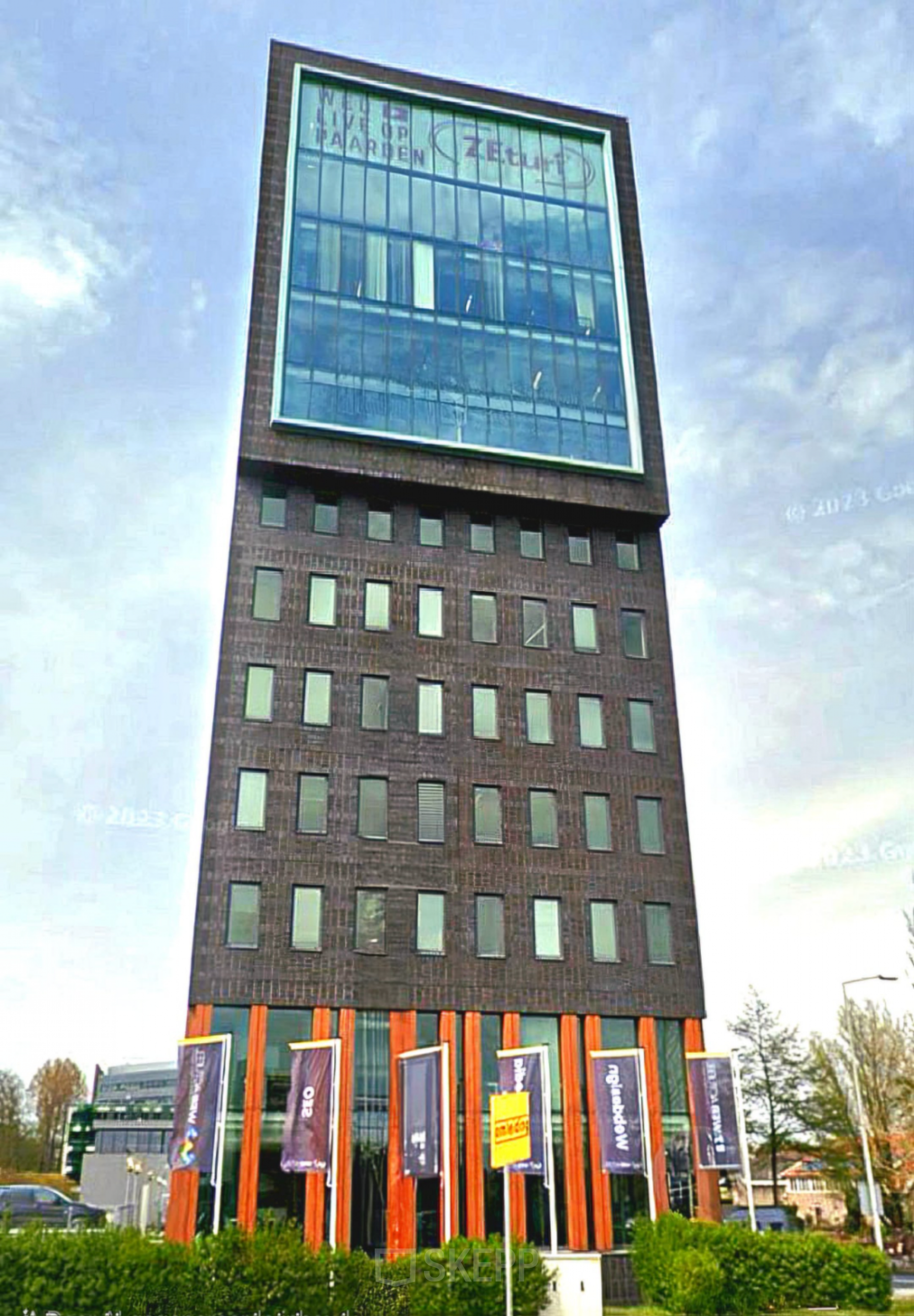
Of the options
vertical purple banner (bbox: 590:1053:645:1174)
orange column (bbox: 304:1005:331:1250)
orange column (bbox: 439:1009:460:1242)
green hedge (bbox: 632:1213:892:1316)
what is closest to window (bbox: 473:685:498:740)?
orange column (bbox: 439:1009:460:1242)

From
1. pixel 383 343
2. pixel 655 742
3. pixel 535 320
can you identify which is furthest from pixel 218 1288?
pixel 535 320

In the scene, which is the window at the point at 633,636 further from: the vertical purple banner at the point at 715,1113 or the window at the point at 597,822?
the vertical purple banner at the point at 715,1113

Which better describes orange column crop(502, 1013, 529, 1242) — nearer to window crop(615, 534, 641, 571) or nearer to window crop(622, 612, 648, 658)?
window crop(622, 612, 648, 658)

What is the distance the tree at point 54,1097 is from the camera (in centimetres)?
10650

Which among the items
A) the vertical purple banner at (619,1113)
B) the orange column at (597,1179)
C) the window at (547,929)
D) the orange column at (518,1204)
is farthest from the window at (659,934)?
the orange column at (518,1204)

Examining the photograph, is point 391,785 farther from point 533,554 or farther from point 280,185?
point 280,185

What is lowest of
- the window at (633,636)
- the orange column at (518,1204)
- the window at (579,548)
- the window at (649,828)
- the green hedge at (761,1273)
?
the green hedge at (761,1273)

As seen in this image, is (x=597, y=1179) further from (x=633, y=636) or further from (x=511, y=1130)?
(x=633, y=636)

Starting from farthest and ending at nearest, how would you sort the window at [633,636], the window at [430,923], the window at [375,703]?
the window at [633,636], the window at [375,703], the window at [430,923]

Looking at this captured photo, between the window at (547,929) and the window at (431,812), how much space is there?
4405 millimetres

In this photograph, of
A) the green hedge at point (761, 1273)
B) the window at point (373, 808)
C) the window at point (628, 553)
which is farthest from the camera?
the window at point (628, 553)

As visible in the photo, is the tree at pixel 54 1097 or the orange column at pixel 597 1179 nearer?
the orange column at pixel 597 1179

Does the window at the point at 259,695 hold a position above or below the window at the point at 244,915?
above

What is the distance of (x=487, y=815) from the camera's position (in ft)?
144
